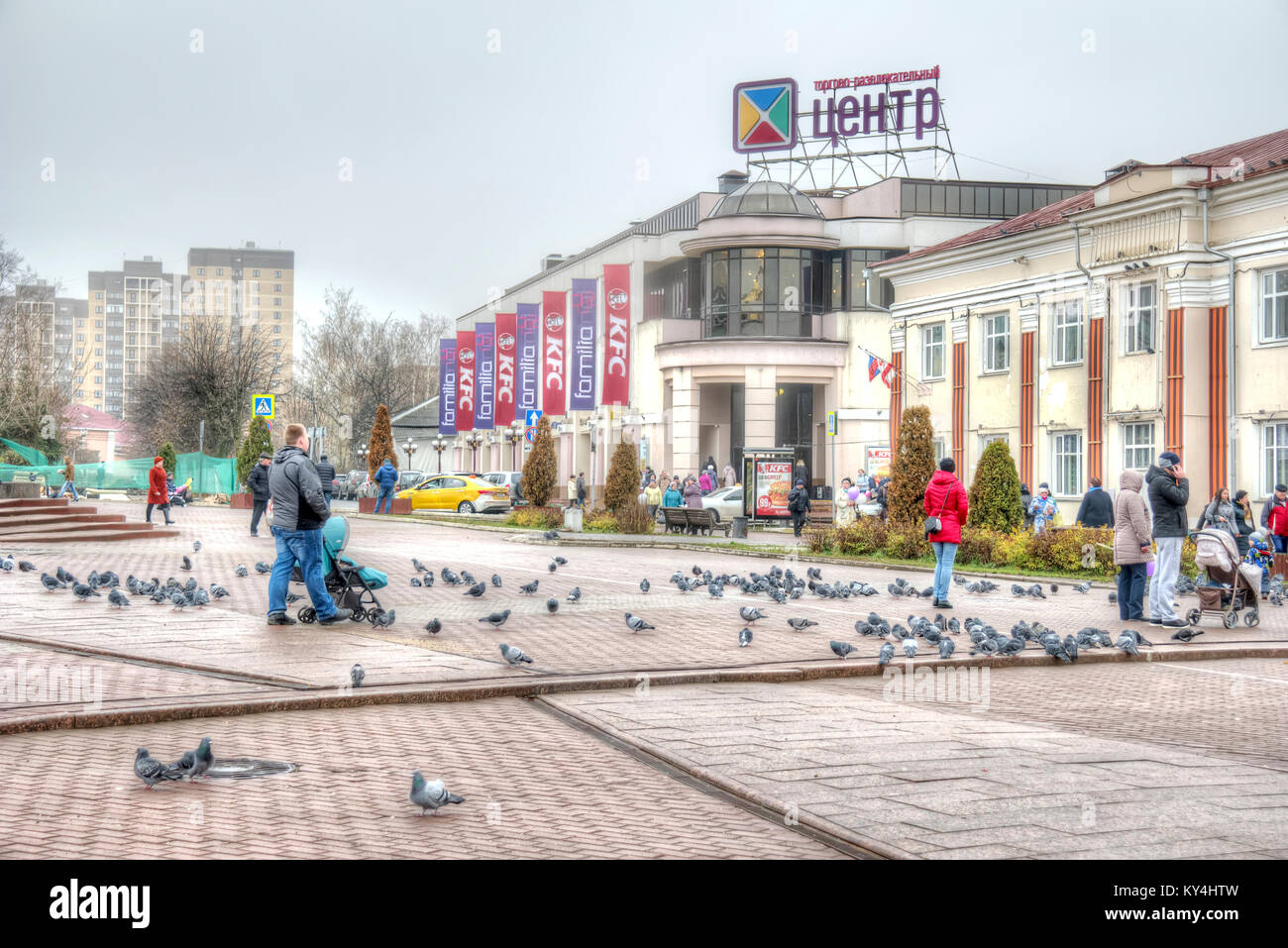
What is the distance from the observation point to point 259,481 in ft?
84.6

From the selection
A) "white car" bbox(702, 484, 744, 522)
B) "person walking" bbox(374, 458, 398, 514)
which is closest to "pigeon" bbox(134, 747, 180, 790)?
"white car" bbox(702, 484, 744, 522)

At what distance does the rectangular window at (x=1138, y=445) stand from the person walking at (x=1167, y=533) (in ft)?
54.3

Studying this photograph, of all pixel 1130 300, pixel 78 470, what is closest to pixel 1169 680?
pixel 1130 300

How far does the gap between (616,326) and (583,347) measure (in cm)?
214

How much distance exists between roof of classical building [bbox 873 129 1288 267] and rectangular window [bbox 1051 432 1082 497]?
5413 millimetres

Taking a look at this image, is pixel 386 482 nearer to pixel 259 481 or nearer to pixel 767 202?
pixel 259 481

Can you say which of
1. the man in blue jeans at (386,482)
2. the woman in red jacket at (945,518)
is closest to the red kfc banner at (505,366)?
the man in blue jeans at (386,482)

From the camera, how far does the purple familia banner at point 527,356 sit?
5276 cm

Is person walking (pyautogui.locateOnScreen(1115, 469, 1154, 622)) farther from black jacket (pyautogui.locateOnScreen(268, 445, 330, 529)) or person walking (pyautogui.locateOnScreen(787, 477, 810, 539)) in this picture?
person walking (pyautogui.locateOnScreen(787, 477, 810, 539))

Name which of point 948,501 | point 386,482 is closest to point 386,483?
point 386,482

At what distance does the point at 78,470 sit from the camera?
208 feet

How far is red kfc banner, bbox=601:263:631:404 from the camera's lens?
45688mm

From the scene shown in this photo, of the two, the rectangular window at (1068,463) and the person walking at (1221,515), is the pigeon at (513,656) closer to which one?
the person walking at (1221,515)
